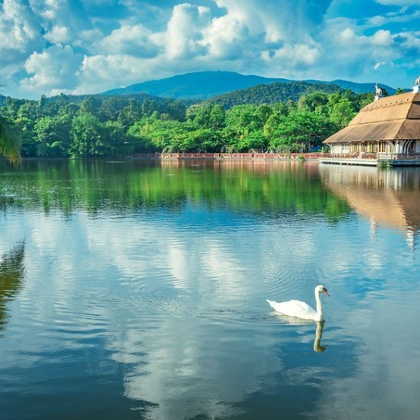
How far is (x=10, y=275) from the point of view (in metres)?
12.2

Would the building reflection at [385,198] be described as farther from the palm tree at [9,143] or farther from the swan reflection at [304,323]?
the palm tree at [9,143]

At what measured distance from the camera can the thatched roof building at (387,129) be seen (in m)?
52.1

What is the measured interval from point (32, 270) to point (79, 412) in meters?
7.14

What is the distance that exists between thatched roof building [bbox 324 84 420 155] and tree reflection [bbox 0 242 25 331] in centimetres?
4442

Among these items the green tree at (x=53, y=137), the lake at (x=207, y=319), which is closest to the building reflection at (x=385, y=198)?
the lake at (x=207, y=319)

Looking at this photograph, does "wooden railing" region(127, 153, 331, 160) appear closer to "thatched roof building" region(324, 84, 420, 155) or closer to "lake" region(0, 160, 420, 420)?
"thatched roof building" region(324, 84, 420, 155)

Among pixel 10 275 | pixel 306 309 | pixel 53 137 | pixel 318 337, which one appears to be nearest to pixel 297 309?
pixel 306 309

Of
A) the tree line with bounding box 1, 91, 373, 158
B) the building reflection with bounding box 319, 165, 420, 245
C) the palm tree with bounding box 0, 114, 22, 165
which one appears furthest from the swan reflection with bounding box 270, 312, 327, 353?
the tree line with bounding box 1, 91, 373, 158

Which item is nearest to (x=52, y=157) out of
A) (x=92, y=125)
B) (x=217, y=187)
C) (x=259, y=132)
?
(x=92, y=125)

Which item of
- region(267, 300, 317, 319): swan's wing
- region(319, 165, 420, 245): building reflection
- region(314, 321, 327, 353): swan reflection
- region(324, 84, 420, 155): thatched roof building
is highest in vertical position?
region(324, 84, 420, 155): thatched roof building

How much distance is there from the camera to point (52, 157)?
97.9 m

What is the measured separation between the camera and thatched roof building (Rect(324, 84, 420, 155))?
5209cm

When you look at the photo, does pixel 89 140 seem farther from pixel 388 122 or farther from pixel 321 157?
pixel 388 122

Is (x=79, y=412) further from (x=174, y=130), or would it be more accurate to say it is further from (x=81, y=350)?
(x=174, y=130)
